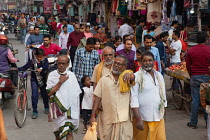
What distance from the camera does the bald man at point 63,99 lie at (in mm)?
6133

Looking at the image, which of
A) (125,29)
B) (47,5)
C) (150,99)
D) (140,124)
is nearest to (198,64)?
(150,99)

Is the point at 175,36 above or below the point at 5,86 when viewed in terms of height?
above

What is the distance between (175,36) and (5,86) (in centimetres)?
459

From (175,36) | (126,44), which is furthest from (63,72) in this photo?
(175,36)

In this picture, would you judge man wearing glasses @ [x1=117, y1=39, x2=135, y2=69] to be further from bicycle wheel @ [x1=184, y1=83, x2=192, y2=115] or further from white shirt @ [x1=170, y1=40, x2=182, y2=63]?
white shirt @ [x1=170, y1=40, x2=182, y2=63]

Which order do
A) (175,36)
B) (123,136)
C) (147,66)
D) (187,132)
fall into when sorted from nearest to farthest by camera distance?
(123,136), (147,66), (187,132), (175,36)

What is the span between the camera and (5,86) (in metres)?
9.46

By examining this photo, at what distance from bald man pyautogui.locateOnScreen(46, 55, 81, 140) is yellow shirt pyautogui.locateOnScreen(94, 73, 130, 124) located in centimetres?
61

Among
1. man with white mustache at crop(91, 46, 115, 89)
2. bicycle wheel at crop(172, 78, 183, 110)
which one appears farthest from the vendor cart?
man with white mustache at crop(91, 46, 115, 89)

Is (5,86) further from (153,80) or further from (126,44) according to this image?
(153,80)

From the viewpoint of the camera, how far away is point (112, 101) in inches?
220

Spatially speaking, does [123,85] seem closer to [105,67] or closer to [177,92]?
[105,67]

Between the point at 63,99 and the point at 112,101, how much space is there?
0.87m

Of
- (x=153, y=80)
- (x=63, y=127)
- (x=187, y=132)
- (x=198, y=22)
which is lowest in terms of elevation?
(x=187, y=132)
